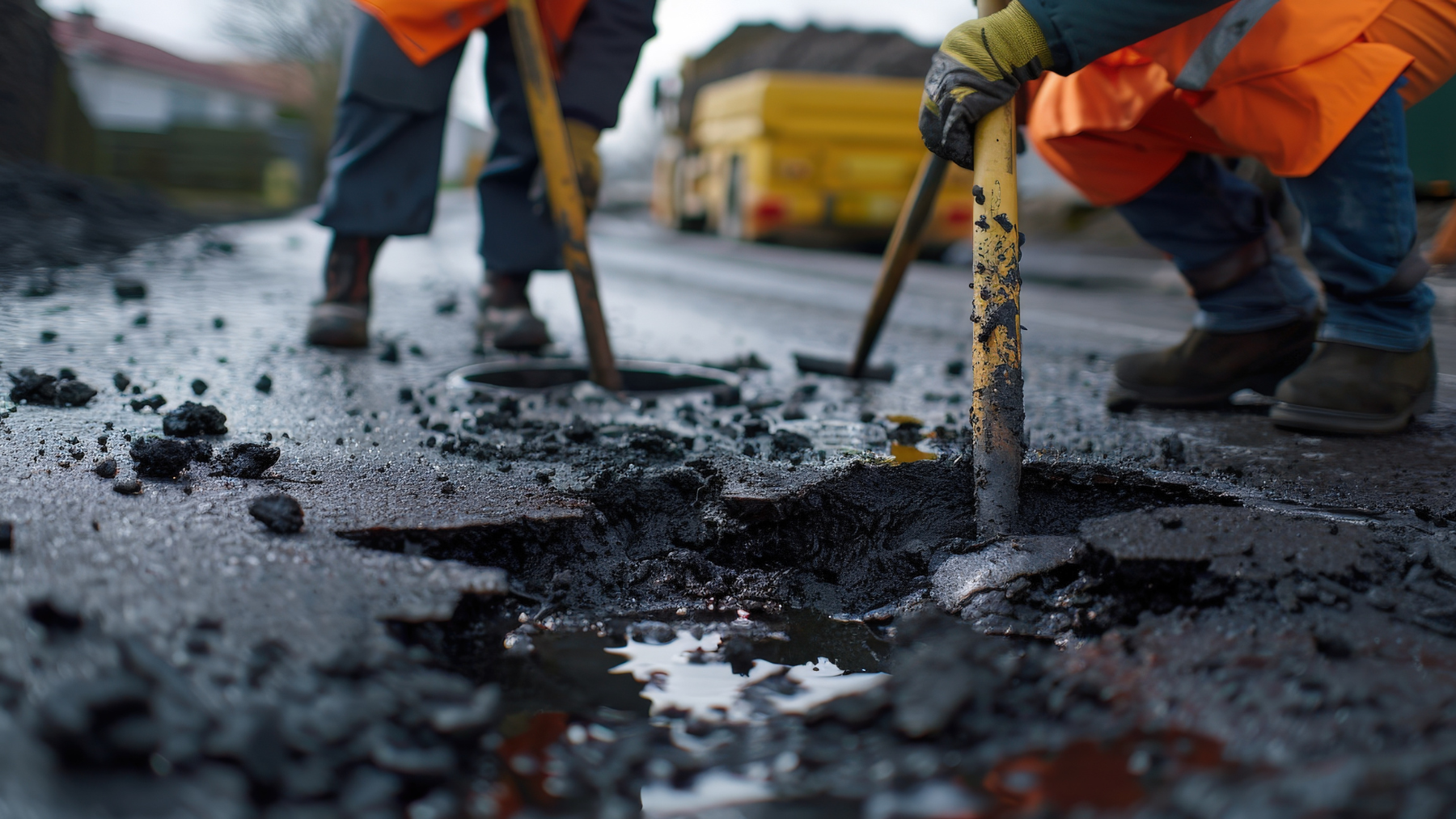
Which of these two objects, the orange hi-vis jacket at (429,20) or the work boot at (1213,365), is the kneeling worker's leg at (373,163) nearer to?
the orange hi-vis jacket at (429,20)

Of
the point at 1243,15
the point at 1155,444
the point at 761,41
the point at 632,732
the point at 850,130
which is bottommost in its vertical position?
the point at 632,732

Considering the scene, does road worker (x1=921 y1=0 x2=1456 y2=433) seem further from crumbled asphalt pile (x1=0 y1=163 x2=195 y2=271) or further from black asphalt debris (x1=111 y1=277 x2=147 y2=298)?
crumbled asphalt pile (x1=0 y1=163 x2=195 y2=271)

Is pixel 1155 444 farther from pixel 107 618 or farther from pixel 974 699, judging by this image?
pixel 107 618

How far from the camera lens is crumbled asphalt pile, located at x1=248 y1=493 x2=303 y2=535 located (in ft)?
4.25

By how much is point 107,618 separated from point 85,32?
102 feet

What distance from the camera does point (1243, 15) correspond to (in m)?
1.74

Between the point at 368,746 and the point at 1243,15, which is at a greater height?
the point at 1243,15

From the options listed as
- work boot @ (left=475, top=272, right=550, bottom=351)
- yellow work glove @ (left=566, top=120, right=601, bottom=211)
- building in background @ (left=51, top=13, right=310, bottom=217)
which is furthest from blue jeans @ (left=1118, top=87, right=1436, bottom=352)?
building in background @ (left=51, top=13, right=310, bottom=217)

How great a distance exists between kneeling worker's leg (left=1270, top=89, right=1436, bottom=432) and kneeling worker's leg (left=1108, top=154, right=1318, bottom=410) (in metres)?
0.25

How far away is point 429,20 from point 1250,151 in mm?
2041

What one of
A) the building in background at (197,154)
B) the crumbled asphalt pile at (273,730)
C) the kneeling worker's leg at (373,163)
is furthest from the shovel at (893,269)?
the building in background at (197,154)

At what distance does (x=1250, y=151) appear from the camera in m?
1.98


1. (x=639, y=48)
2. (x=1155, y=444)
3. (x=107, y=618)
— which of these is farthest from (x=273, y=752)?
(x=639, y=48)

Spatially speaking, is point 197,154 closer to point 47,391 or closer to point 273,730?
point 47,391
